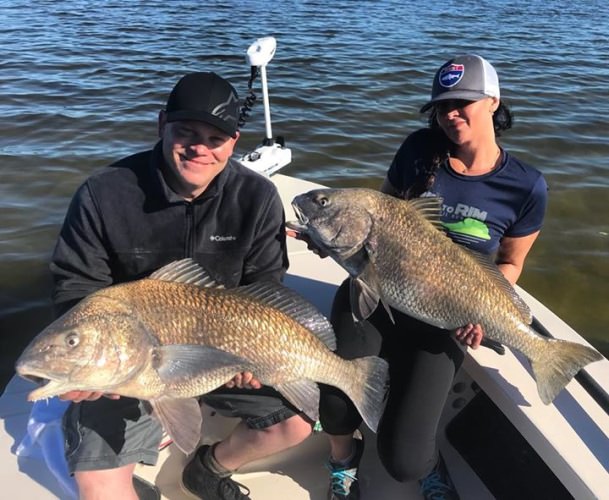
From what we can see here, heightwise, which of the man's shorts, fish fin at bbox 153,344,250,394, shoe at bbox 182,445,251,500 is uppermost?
fish fin at bbox 153,344,250,394

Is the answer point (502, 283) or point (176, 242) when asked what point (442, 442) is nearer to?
point (502, 283)

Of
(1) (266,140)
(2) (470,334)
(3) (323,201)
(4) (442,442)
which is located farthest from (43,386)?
(1) (266,140)

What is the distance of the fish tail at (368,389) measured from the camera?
7.65 ft

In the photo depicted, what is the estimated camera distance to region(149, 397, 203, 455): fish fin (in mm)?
2076

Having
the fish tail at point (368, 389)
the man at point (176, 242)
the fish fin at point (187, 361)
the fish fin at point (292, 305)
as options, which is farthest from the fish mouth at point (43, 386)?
the fish tail at point (368, 389)

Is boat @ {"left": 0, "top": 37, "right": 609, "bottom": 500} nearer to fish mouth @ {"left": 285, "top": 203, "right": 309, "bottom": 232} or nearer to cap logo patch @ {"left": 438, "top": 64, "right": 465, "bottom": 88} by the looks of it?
fish mouth @ {"left": 285, "top": 203, "right": 309, "bottom": 232}

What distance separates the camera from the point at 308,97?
32.3 feet

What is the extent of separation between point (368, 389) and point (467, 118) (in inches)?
54.4

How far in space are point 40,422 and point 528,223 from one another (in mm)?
2507

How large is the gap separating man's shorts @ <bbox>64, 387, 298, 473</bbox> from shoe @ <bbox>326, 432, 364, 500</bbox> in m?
0.52

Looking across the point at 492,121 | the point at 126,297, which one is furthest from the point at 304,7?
the point at 126,297

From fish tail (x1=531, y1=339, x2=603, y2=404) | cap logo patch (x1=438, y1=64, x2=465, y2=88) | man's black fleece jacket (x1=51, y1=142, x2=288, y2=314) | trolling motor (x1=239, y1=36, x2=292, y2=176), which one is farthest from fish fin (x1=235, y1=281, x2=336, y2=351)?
trolling motor (x1=239, y1=36, x2=292, y2=176)

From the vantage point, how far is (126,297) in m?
2.02

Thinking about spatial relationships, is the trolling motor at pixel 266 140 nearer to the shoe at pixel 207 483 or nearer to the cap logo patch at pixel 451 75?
the cap logo patch at pixel 451 75
